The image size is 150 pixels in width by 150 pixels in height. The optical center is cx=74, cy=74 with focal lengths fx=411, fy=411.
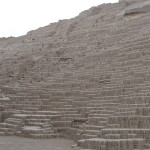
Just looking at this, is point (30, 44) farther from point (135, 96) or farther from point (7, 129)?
point (135, 96)

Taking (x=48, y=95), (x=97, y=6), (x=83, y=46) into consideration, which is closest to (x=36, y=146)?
(x=48, y=95)

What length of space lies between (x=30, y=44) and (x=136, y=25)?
9004mm

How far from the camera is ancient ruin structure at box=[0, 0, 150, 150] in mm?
10969

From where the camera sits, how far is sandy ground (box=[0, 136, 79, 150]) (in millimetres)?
11023

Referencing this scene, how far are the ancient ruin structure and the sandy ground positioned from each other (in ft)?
1.39

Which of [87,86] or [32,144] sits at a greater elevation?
[87,86]

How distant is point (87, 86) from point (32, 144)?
4690 millimetres

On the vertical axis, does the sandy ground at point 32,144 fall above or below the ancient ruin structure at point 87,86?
below

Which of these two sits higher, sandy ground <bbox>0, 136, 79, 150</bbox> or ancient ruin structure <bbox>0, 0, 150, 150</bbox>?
ancient ruin structure <bbox>0, 0, 150, 150</bbox>

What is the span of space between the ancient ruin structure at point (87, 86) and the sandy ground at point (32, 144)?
422mm

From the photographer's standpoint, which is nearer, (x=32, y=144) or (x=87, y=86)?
(x=32, y=144)

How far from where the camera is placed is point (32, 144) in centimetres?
1180

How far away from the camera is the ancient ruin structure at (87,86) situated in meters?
11.0

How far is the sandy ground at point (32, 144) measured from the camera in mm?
11023
